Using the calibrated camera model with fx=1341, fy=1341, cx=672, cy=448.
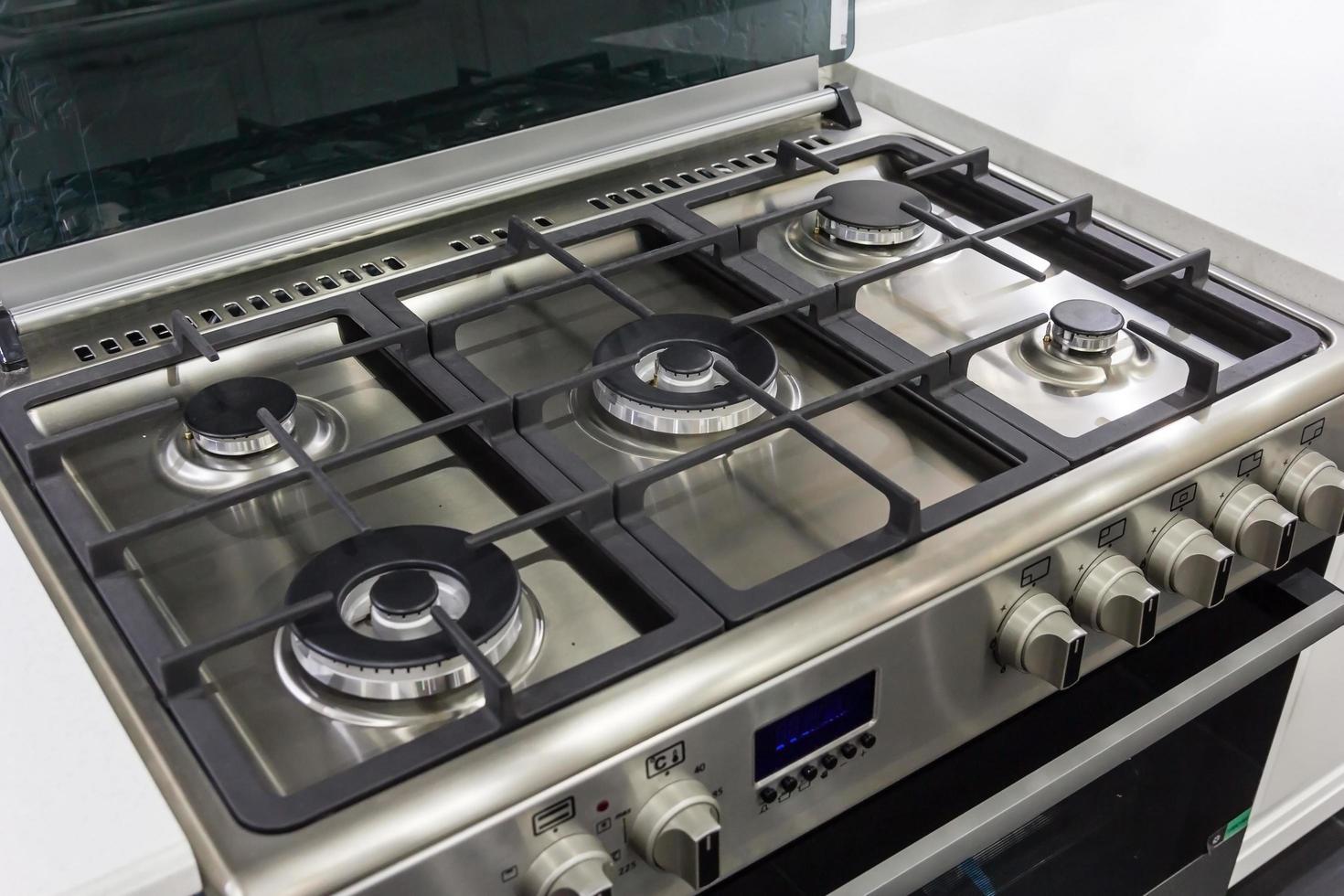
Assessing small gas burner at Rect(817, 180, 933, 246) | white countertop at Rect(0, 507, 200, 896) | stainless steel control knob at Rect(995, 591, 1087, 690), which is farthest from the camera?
small gas burner at Rect(817, 180, 933, 246)

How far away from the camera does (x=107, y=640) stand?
2.40ft

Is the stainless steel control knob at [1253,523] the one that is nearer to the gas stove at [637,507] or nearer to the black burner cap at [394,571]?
the gas stove at [637,507]

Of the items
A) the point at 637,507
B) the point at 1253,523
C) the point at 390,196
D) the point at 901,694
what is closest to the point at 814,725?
the point at 901,694

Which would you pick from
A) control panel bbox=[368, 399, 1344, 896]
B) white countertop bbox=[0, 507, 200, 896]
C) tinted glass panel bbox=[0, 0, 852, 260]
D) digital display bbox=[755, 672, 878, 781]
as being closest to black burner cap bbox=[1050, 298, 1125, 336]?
control panel bbox=[368, 399, 1344, 896]

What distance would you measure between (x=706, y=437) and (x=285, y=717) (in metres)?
0.34

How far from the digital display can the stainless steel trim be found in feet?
1.93

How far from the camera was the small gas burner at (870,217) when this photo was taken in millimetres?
1134

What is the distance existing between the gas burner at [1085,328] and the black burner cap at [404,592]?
0.52 m

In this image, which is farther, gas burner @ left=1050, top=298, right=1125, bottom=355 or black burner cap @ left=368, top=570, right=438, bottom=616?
gas burner @ left=1050, top=298, right=1125, bottom=355

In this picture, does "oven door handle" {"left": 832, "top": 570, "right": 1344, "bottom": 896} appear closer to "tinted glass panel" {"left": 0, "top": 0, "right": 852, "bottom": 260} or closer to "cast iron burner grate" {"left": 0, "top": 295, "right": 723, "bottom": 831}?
"cast iron burner grate" {"left": 0, "top": 295, "right": 723, "bottom": 831}

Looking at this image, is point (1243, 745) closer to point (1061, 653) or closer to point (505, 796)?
point (1061, 653)

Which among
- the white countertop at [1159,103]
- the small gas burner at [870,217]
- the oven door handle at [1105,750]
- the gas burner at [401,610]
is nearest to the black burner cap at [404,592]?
the gas burner at [401,610]

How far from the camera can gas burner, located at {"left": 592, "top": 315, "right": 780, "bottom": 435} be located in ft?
2.99

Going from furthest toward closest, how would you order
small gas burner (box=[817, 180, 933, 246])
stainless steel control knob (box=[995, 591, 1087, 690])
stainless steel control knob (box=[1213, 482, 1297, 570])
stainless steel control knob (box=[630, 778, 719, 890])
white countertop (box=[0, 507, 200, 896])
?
small gas burner (box=[817, 180, 933, 246]) < stainless steel control knob (box=[1213, 482, 1297, 570]) < stainless steel control knob (box=[995, 591, 1087, 690]) < stainless steel control knob (box=[630, 778, 719, 890]) < white countertop (box=[0, 507, 200, 896])
